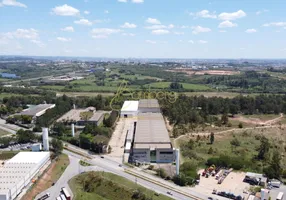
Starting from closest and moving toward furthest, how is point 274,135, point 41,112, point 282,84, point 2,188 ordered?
point 2,188 < point 274,135 < point 41,112 < point 282,84

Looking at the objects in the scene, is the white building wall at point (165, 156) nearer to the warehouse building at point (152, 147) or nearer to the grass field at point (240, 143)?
the warehouse building at point (152, 147)

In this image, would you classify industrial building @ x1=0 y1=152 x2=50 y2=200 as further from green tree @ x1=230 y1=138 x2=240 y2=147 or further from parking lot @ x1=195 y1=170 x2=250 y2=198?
green tree @ x1=230 y1=138 x2=240 y2=147

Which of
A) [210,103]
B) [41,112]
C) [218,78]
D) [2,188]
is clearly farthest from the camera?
[218,78]

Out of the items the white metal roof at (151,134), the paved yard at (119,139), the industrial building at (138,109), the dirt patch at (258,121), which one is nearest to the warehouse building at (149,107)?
the industrial building at (138,109)

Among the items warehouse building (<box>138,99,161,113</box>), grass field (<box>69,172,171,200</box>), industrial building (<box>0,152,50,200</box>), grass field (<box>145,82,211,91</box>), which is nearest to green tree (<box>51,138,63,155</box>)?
industrial building (<box>0,152,50,200</box>)

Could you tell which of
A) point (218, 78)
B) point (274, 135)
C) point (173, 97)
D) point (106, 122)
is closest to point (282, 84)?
point (218, 78)

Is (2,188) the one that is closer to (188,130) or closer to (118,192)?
(118,192)
